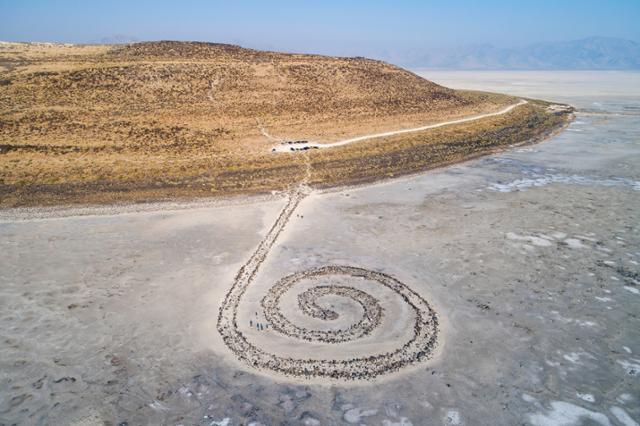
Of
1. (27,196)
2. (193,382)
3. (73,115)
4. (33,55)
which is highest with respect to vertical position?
(33,55)

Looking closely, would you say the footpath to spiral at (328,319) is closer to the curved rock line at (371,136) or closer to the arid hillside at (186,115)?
the arid hillside at (186,115)

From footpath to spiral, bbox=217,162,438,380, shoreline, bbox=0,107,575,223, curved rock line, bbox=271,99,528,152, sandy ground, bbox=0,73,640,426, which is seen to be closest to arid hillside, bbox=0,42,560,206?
shoreline, bbox=0,107,575,223

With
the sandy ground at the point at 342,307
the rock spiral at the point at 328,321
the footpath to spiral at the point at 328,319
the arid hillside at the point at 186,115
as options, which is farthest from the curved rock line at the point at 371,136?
the rock spiral at the point at 328,321

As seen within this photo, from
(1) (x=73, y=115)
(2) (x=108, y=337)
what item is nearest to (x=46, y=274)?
(2) (x=108, y=337)

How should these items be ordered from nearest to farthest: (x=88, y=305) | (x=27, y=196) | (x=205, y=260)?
(x=88, y=305), (x=205, y=260), (x=27, y=196)

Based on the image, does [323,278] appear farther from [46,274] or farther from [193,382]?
→ [46,274]

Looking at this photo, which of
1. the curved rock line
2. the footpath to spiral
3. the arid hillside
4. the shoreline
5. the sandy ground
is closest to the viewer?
the sandy ground

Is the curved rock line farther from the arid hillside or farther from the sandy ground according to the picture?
the sandy ground
